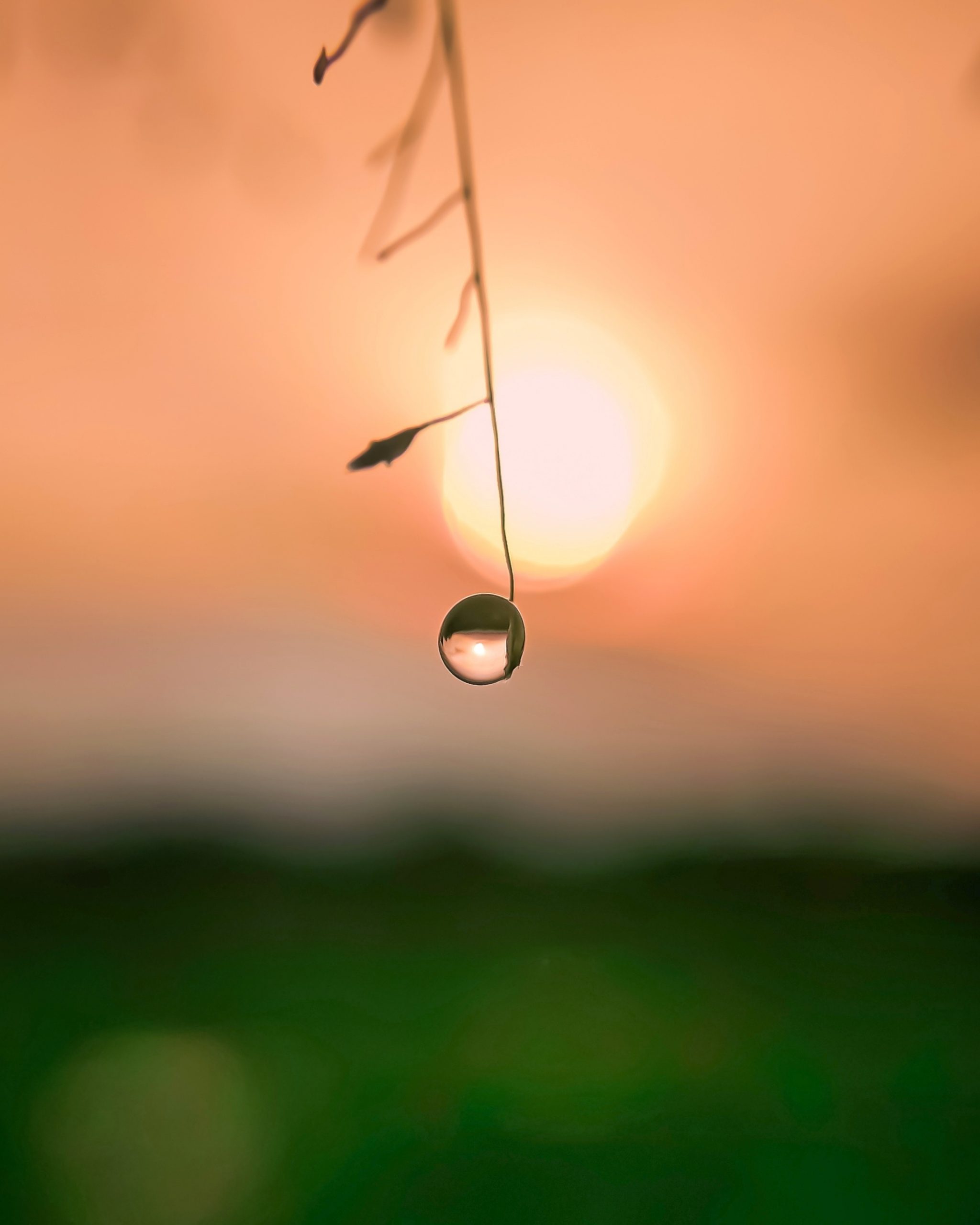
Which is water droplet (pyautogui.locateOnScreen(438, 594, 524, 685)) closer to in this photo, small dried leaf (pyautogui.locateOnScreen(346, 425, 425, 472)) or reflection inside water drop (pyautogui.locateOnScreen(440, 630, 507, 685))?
reflection inside water drop (pyautogui.locateOnScreen(440, 630, 507, 685))

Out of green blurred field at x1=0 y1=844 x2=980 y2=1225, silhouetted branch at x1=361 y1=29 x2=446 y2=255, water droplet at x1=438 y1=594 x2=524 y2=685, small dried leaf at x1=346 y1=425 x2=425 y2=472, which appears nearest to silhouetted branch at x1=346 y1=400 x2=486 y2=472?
small dried leaf at x1=346 y1=425 x2=425 y2=472

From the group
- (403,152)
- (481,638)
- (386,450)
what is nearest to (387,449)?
(386,450)

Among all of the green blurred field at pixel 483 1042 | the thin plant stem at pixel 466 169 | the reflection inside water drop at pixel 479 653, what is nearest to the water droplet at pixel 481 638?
the reflection inside water drop at pixel 479 653

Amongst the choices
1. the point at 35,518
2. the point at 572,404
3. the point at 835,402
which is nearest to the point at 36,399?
the point at 35,518

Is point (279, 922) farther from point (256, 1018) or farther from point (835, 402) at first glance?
point (835, 402)

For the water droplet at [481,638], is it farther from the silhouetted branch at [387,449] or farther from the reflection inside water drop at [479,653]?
the silhouetted branch at [387,449]
